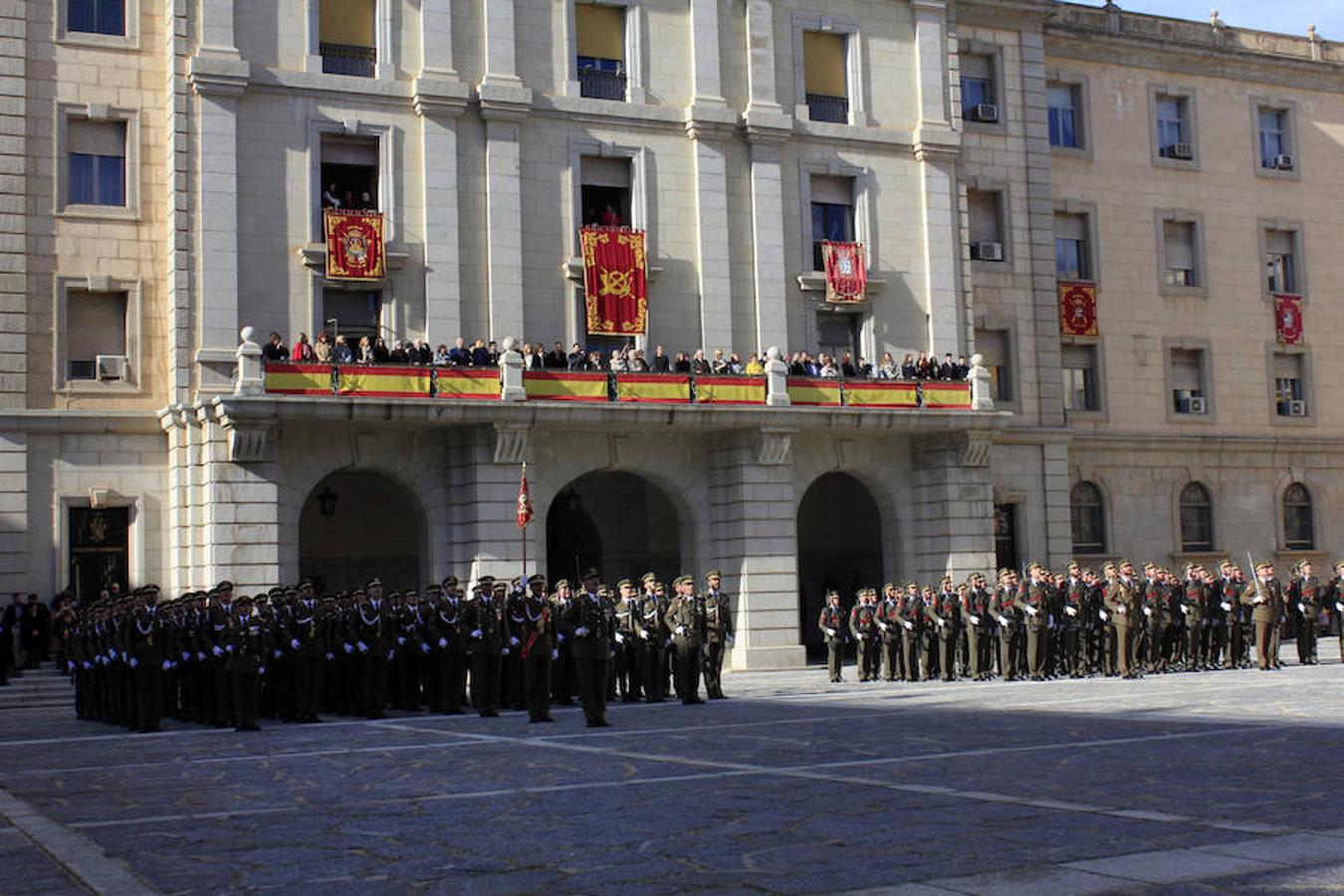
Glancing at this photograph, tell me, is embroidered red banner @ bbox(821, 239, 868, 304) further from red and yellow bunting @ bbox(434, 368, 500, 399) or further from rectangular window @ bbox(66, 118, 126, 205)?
rectangular window @ bbox(66, 118, 126, 205)

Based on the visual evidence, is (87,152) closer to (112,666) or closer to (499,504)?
(499,504)

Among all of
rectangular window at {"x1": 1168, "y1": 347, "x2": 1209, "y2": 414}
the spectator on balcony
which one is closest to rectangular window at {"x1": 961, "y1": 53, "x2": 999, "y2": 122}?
rectangular window at {"x1": 1168, "y1": 347, "x2": 1209, "y2": 414}

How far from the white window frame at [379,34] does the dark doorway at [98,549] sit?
392 inches

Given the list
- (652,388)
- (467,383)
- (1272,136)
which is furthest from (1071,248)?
(467,383)

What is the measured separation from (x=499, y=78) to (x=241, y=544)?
10941 millimetres

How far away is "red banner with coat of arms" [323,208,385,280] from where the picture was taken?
1249 inches

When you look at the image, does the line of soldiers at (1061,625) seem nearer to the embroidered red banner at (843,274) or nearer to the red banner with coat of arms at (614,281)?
the red banner with coat of arms at (614,281)

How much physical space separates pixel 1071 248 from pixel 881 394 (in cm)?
1035

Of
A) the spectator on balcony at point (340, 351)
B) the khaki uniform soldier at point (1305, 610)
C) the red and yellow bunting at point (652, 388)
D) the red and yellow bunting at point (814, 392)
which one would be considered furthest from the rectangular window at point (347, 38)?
the khaki uniform soldier at point (1305, 610)

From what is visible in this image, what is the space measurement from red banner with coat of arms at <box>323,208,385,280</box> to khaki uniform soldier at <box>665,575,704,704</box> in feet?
36.8

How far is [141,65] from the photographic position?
3212cm

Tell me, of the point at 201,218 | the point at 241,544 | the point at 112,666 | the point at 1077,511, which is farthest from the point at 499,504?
the point at 1077,511

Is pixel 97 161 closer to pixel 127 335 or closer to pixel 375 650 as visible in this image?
pixel 127 335

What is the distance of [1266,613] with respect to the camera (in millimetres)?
28438
